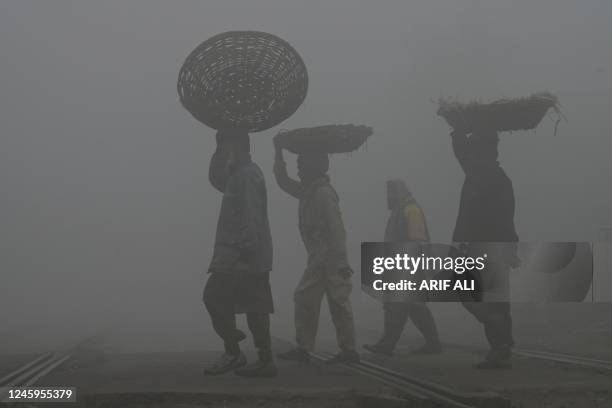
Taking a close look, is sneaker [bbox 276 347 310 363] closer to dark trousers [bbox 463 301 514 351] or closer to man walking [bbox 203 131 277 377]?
man walking [bbox 203 131 277 377]

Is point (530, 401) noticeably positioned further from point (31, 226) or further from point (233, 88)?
point (31, 226)

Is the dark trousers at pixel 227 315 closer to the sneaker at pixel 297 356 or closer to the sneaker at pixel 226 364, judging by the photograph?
the sneaker at pixel 226 364

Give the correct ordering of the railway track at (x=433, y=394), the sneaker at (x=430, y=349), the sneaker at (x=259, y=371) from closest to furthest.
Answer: the railway track at (x=433, y=394) → the sneaker at (x=259, y=371) → the sneaker at (x=430, y=349)

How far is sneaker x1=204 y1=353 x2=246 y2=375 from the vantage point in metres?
4.85

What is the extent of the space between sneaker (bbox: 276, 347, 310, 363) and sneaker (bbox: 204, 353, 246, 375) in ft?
2.18

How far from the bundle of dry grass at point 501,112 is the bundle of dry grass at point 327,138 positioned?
0.60 meters

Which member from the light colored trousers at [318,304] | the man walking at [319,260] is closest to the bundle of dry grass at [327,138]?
the man walking at [319,260]

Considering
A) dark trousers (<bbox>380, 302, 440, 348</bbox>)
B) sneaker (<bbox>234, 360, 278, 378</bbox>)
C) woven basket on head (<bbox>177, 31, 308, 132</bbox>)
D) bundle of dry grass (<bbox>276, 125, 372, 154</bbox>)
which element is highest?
woven basket on head (<bbox>177, 31, 308, 132</bbox>)

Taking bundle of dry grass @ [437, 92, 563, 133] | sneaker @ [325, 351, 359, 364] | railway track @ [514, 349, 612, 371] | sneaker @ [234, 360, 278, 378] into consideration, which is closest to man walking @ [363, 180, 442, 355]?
railway track @ [514, 349, 612, 371]

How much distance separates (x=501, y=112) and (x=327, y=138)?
1228 mm

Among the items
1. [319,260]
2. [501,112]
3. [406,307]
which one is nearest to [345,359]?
[319,260]

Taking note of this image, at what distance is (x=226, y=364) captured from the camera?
4957 millimetres

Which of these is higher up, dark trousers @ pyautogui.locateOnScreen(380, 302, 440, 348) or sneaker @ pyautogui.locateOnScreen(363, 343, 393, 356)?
dark trousers @ pyautogui.locateOnScreen(380, 302, 440, 348)

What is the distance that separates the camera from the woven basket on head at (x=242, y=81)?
497 centimetres
